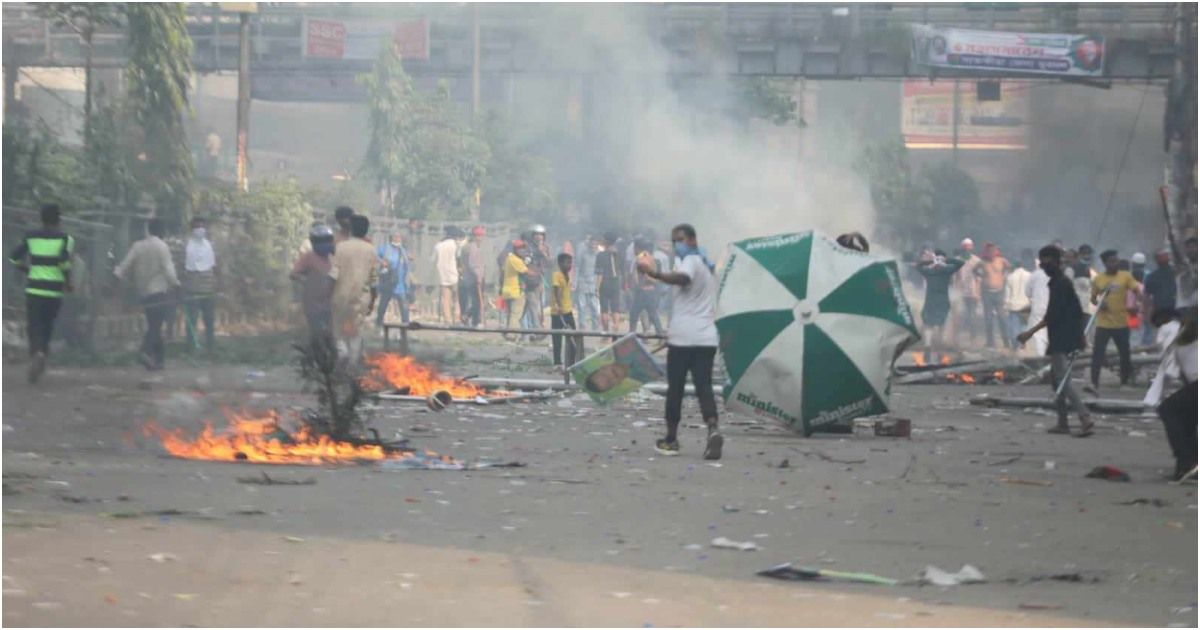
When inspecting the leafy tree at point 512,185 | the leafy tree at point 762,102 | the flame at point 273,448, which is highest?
the leafy tree at point 762,102

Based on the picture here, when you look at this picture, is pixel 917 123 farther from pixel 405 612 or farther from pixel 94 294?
pixel 405 612

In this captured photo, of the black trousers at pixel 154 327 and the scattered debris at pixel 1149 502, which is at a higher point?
the black trousers at pixel 154 327

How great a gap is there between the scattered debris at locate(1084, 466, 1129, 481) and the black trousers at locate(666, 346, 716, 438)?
229 centimetres

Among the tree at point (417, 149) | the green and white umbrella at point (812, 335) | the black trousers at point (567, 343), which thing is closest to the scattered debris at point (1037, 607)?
the green and white umbrella at point (812, 335)

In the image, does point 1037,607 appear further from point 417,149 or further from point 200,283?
point 417,149

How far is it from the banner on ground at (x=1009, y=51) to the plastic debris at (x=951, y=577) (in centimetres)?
3301

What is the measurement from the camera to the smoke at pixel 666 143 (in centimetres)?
4019

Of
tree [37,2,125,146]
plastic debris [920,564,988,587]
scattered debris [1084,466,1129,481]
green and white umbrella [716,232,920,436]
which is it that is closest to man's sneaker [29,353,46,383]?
green and white umbrella [716,232,920,436]

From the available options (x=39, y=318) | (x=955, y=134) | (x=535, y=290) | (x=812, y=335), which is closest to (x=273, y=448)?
(x=812, y=335)

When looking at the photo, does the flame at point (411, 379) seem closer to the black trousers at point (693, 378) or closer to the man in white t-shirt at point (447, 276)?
the black trousers at point (693, 378)

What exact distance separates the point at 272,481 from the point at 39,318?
656 centimetres

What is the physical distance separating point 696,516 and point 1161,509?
8.31ft

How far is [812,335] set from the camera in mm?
11695

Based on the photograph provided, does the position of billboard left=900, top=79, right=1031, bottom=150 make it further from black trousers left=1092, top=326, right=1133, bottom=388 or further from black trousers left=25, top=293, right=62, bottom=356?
black trousers left=25, top=293, right=62, bottom=356
